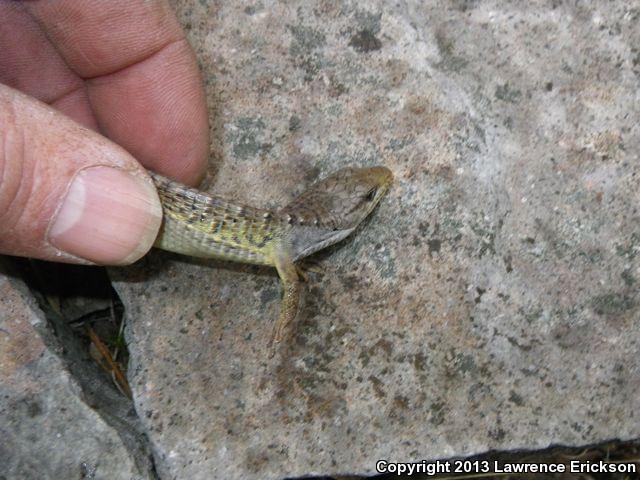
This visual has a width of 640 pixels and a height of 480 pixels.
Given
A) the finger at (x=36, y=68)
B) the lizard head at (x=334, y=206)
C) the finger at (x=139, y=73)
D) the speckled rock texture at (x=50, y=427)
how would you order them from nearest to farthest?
the speckled rock texture at (x=50, y=427) < the lizard head at (x=334, y=206) < the finger at (x=139, y=73) < the finger at (x=36, y=68)

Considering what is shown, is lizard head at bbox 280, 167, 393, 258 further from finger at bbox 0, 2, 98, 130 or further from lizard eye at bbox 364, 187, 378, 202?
finger at bbox 0, 2, 98, 130

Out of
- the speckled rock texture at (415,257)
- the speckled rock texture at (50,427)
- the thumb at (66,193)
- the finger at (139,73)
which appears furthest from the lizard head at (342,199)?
the speckled rock texture at (50,427)

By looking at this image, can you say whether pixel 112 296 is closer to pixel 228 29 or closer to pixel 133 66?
pixel 133 66

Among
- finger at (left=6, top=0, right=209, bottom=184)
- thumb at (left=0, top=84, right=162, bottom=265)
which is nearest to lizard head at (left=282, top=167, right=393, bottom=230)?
finger at (left=6, top=0, right=209, bottom=184)

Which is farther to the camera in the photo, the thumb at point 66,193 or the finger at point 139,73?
the finger at point 139,73

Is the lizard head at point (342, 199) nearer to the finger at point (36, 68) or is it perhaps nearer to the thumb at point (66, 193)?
the thumb at point (66, 193)

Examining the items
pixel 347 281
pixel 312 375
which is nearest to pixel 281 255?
pixel 347 281

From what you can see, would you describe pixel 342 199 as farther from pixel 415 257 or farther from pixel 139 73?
pixel 139 73
